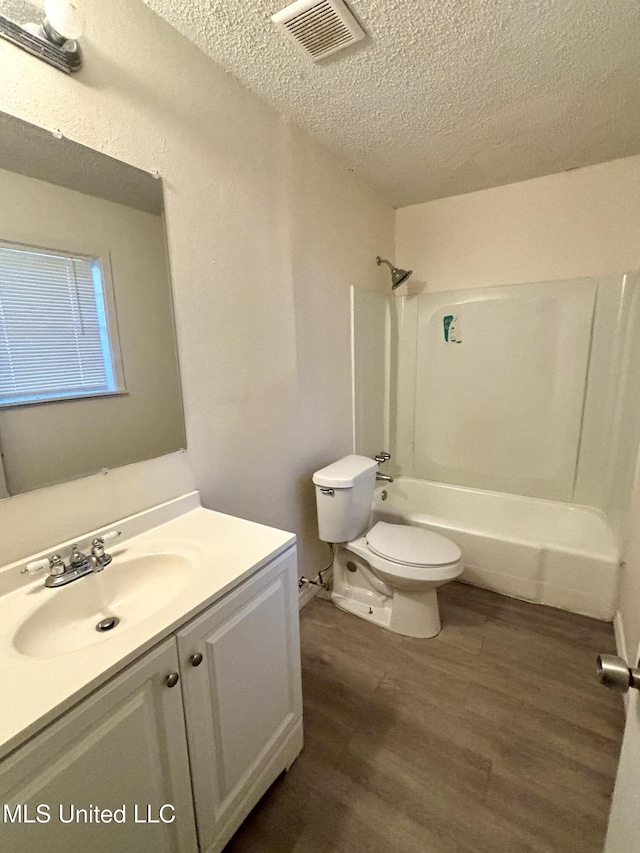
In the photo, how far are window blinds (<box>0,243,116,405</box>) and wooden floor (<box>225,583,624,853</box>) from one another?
1414 mm

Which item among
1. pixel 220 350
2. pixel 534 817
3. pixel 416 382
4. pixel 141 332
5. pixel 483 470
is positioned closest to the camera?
pixel 534 817

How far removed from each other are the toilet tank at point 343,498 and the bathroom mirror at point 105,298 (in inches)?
30.8

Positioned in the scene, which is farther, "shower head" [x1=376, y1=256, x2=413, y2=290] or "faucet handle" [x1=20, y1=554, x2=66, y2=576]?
"shower head" [x1=376, y1=256, x2=413, y2=290]

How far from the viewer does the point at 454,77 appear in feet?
4.83

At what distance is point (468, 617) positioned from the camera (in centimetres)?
203

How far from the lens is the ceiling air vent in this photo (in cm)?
115

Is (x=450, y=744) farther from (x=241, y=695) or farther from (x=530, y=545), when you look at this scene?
(x=530, y=545)

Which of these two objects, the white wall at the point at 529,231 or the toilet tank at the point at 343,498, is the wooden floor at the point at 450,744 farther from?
the white wall at the point at 529,231

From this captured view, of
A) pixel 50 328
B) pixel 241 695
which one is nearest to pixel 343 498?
pixel 241 695

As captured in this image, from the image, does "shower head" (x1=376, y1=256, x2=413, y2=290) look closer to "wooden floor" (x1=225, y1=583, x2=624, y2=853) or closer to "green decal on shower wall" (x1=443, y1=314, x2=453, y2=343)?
"green decal on shower wall" (x1=443, y1=314, x2=453, y2=343)

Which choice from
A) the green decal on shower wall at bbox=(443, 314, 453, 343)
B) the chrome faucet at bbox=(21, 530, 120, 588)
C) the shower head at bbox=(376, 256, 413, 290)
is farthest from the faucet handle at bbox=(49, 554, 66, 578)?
the green decal on shower wall at bbox=(443, 314, 453, 343)

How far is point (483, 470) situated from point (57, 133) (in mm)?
2757

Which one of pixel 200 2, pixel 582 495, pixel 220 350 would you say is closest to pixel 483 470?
pixel 582 495

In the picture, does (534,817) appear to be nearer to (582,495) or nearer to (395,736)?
(395,736)
